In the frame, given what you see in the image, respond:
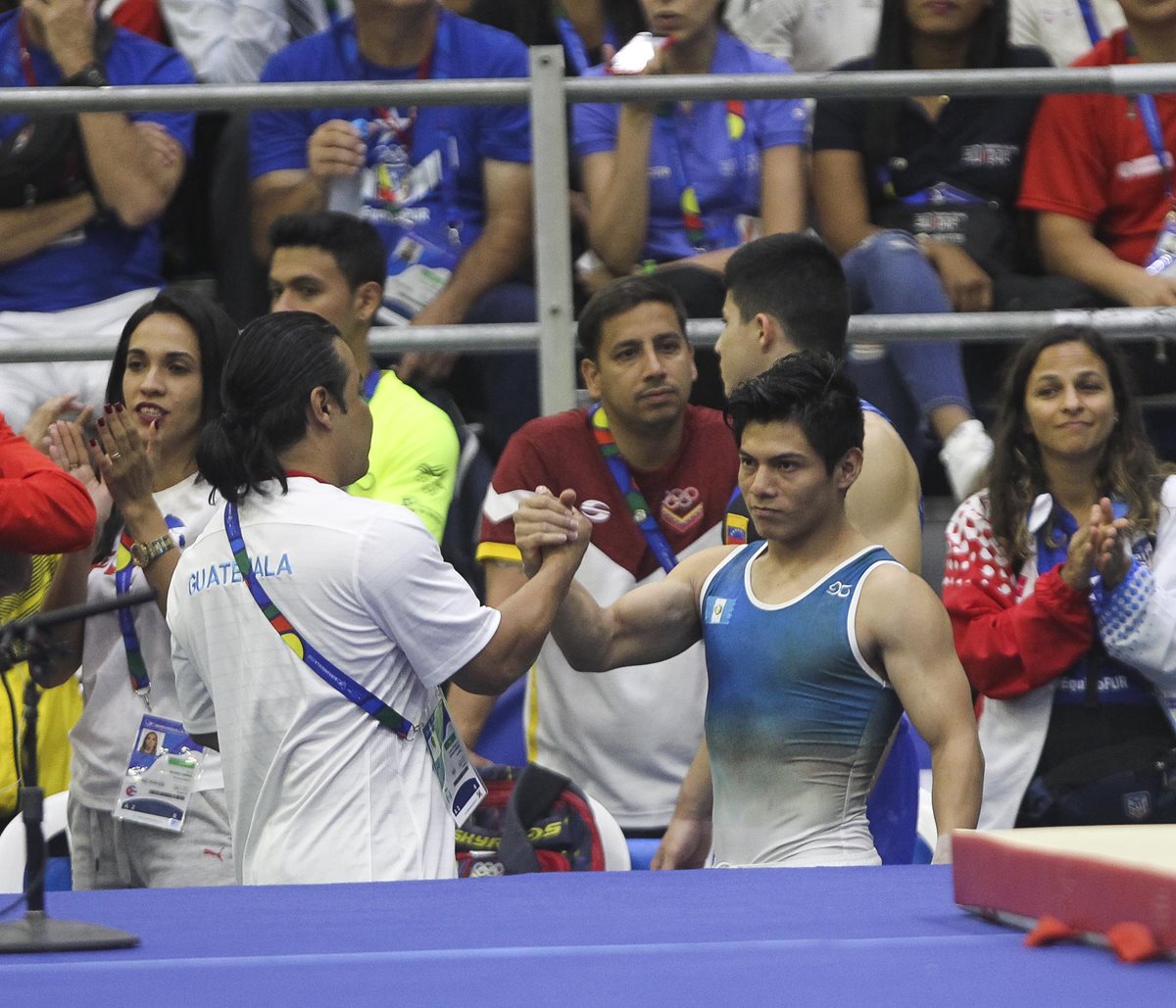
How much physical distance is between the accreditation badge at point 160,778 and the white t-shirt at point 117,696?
0.03 meters

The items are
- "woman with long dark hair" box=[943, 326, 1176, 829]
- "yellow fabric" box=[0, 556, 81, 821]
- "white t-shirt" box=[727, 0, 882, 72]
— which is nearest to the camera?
"woman with long dark hair" box=[943, 326, 1176, 829]

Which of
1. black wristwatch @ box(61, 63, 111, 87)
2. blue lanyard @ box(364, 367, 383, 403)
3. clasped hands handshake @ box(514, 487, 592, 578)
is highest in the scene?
black wristwatch @ box(61, 63, 111, 87)

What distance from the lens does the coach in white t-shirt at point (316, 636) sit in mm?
3225

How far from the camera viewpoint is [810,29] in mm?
5914

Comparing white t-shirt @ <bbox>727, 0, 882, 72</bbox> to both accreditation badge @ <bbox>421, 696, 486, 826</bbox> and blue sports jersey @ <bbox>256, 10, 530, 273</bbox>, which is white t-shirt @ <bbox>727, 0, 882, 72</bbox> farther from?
accreditation badge @ <bbox>421, 696, 486, 826</bbox>

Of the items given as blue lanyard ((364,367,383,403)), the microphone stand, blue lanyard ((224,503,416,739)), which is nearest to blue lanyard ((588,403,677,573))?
blue lanyard ((364,367,383,403))

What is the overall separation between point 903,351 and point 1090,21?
5.70 ft

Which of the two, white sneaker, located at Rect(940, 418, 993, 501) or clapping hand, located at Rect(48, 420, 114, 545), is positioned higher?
clapping hand, located at Rect(48, 420, 114, 545)

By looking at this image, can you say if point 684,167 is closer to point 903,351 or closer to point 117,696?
point 903,351

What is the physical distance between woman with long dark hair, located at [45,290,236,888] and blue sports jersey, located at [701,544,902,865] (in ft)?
3.60

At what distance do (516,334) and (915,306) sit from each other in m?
1.06

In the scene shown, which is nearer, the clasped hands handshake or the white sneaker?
the clasped hands handshake

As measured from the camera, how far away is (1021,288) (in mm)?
5078

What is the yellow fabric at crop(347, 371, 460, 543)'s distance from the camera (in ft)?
14.7
